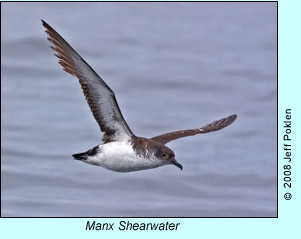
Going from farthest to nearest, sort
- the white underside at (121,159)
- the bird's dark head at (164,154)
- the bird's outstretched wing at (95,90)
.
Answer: the bird's dark head at (164,154) < the white underside at (121,159) < the bird's outstretched wing at (95,90)

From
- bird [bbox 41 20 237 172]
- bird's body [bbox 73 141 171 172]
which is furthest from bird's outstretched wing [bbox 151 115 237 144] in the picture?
bird's body [bbox 73 141 171 172]

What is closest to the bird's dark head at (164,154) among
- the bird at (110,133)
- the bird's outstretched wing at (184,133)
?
the bird at (110,133)

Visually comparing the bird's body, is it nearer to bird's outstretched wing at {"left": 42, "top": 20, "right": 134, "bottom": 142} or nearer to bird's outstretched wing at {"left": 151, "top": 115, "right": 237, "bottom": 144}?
bird's outstretched wing at {"left": 42, "top": 20, "right": 134, "bottom": 142}

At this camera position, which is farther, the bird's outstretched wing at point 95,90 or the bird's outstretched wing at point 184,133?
the bird's outstretched wing at point 184,133

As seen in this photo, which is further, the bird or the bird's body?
the bird's body

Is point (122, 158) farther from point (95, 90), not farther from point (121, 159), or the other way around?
point (95, 90)

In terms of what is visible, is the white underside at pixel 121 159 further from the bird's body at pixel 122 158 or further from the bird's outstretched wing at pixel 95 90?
the bird's outstretched wing at pixel 95 90

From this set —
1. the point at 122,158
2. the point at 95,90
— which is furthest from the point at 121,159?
the point at 95,90

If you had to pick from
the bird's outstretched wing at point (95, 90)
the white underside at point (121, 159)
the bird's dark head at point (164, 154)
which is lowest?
the white underside at point (121, 159)
